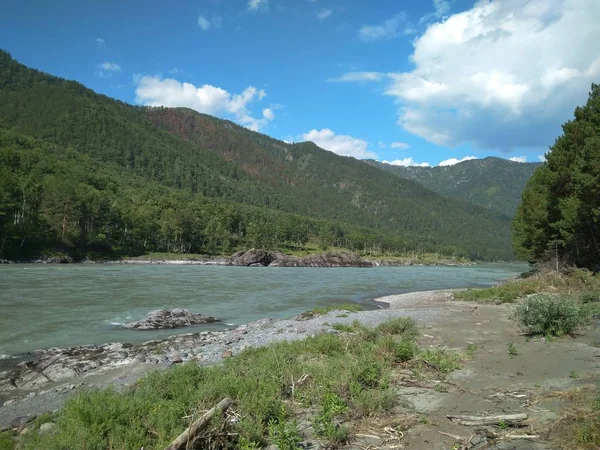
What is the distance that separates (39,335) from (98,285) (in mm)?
24672

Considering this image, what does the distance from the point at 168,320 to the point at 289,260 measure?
113657 mm

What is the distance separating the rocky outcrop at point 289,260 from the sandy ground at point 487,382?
110 m

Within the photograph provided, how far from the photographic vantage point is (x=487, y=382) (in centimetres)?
1060

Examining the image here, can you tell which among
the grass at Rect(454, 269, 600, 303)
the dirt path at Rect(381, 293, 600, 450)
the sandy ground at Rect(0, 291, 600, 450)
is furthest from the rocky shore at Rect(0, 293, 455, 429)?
the grass at Rect(454, 269, 600, 303)

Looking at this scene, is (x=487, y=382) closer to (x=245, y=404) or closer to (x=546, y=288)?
(x=245, y=404)

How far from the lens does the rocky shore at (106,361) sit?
12.6 m

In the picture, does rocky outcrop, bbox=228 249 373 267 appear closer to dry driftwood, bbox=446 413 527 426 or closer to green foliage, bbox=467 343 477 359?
green foliage, bbox=467 343 477 359

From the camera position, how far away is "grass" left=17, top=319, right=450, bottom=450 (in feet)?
23.2

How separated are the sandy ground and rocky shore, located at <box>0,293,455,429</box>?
86 millimetres

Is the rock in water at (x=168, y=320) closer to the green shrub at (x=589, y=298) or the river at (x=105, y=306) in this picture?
the river at (x=105, y=306)

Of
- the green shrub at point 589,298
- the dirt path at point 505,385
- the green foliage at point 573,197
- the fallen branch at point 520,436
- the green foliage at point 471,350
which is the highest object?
the green foliage at point 573,197

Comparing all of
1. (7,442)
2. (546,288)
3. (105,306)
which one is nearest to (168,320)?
(105,306)

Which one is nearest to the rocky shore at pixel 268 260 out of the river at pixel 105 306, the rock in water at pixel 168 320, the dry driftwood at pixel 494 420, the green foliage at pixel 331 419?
the river at pixel 105 306

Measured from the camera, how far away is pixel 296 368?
36.1 ft
